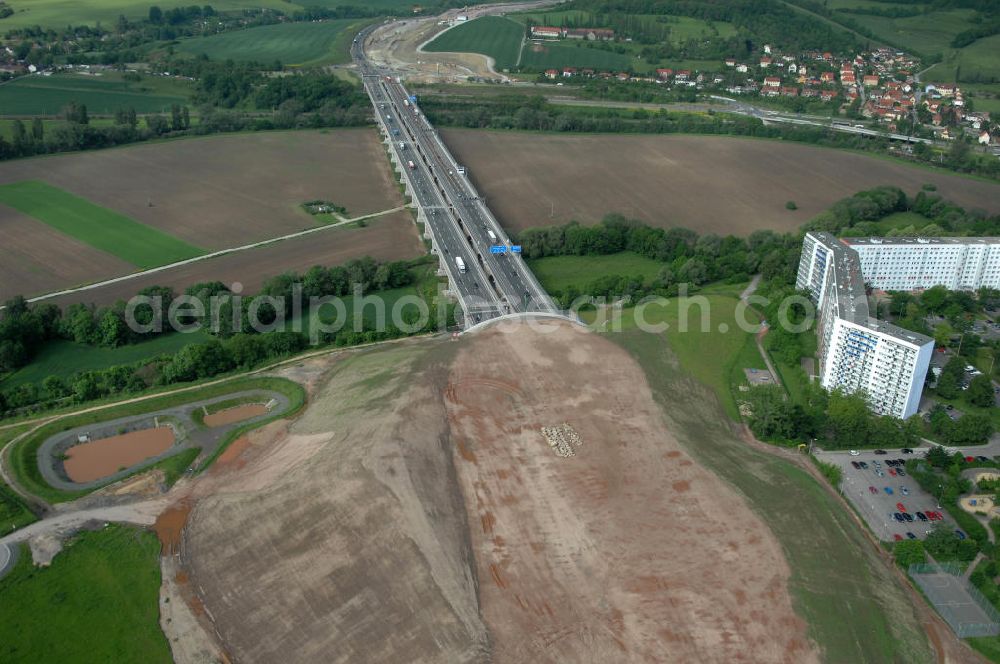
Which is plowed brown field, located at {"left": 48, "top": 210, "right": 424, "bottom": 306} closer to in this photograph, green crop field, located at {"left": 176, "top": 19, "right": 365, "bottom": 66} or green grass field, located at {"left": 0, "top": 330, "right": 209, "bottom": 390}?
green grass field, located at {"left": 0, "top": 330, "right": 209, "bottom": 390}

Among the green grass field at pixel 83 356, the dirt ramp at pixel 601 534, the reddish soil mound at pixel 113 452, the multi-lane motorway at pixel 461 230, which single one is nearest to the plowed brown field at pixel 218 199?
the multi-lane motorway at pixel 461 230

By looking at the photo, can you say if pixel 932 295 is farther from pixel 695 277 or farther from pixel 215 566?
pixel 215 566

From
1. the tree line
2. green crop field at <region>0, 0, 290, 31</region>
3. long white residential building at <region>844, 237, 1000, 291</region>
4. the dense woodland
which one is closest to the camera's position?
the dense woodland

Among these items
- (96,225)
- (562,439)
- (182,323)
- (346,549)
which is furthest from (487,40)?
(346,549)

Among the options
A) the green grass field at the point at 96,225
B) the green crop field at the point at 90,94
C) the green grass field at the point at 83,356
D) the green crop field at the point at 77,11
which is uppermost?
the green crop field at the point at 77,11

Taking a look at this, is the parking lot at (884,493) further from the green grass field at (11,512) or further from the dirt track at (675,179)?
the green grass field at (11,512)

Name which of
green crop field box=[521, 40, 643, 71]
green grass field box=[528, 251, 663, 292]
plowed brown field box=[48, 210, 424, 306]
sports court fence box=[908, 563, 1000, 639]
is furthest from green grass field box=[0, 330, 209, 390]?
green crop field box=[521, 40, 643, 71]
